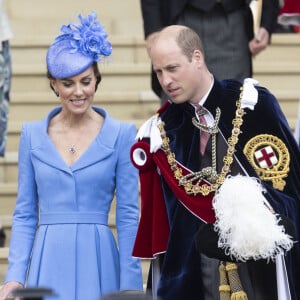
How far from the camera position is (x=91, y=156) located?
585 cm

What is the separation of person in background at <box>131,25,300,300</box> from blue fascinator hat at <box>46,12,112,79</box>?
40cm

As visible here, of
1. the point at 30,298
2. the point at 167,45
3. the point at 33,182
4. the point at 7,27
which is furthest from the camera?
the point at 7,27

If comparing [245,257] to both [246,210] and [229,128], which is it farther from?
[229,128]

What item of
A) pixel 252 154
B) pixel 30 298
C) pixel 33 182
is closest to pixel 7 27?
pixel 33 182

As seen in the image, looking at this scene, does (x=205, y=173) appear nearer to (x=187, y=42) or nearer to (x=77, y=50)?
(x=187, y=42)

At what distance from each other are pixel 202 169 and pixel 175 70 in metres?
0.42

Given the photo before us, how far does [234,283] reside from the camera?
5402mm

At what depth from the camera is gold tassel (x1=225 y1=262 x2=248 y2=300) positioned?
212 inches

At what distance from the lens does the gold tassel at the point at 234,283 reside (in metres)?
5.39

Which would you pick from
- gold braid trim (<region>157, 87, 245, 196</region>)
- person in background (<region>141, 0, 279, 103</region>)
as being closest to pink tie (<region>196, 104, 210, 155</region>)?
gold braid trim (<region>157, 87, 245, 196</region>)

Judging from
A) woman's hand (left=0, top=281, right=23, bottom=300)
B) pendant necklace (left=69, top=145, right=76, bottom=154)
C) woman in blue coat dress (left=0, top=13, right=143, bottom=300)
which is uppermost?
pendant necklace (left=69, top=145, right=76, bottom=154)

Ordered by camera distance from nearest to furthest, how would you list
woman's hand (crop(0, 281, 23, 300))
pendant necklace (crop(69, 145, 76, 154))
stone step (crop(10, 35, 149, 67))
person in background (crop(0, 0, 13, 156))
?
woman's hand (crop(0, 281, 23, 300)) < pendant necklace (crop(69, 145, 76, 154)) < person in background (crop(0, 0, 13, 156)) < stone step (crop(10, 35, 149, 67))

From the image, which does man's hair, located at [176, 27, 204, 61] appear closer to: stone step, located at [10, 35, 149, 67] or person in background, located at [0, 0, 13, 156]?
person in background, located at [0, 0, 13, 156]

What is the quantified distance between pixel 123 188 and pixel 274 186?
705 millimetres
